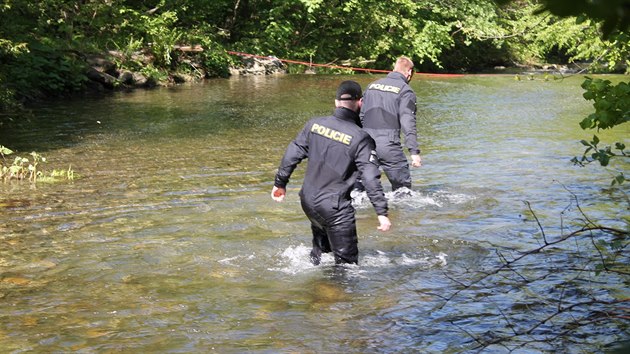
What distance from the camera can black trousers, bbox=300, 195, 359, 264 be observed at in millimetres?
6961

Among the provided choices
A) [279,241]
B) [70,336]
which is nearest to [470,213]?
[279,241]

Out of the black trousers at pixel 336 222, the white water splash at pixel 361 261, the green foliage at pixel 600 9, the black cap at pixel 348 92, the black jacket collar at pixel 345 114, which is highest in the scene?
the green foliage at pixel 600 9

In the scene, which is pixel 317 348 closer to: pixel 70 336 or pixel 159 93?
pixel 70 336

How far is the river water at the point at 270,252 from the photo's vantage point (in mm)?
5957

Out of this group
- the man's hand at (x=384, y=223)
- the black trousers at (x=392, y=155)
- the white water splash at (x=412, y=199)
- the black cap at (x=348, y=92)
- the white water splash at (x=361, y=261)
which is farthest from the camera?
the white water splash at (x=412, y=199)

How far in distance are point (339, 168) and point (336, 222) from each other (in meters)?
0.47

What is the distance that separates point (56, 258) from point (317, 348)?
11.3 ft

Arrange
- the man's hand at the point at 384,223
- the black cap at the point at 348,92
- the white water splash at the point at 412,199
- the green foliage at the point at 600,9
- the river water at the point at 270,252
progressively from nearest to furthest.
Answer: the green foliage at the point at 600,9 < the river water at the point at 270,252 < the man's hand at the point at 384,223 < the black cap at the point at 348,92 < the white water splash at the point at 412,199

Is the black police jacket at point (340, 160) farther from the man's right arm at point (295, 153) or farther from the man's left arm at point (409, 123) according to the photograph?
the man's left arm at point (409, 123)

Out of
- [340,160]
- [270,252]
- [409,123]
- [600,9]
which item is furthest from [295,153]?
[600,9]

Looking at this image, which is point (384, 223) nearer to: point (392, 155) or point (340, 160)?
point (340, 160)

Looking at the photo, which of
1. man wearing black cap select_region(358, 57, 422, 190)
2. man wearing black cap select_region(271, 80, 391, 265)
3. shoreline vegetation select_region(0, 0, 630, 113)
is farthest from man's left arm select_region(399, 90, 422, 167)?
shoreline vegetation select_region(0, 0, 630, 113)

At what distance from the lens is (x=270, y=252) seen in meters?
8.34

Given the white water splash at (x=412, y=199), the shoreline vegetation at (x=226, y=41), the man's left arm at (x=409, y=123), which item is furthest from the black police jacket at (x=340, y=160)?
the shoreline vegetation at (x=226, y=41)
